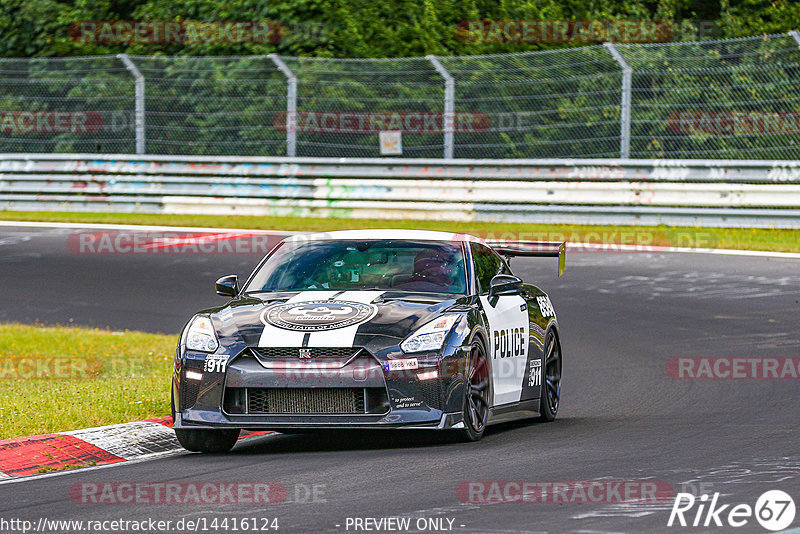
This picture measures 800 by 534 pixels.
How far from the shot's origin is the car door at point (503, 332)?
8.92 m

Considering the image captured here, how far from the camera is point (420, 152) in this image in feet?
75.5

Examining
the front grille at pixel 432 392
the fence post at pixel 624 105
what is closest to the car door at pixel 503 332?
the front grille at pixel 432 392

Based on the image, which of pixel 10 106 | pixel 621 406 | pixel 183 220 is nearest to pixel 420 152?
pixel 183 220

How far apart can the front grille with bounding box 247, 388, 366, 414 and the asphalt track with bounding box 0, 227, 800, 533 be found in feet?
0.91

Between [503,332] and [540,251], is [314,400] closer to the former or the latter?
[503,332]

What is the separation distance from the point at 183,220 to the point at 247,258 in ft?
16.4

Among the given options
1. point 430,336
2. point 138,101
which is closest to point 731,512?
point 430,336

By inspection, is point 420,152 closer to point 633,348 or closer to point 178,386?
point 633,348

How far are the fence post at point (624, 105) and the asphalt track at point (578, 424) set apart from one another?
3108 mm

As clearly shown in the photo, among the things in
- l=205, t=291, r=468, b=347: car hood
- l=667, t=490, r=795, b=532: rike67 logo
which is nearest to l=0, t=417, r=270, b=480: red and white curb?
l=205, t=291, r=468, b=347: car hood

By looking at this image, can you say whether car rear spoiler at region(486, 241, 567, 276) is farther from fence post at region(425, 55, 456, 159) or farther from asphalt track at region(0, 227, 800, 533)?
fence post at region(425, 55, 456, 159)

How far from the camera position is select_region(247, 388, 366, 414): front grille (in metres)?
7.86

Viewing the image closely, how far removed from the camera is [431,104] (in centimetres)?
2262

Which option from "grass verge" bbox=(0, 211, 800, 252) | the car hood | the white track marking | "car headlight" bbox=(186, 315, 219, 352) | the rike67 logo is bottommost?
"grass verge" bbox=(0, 211, 800, 252)
